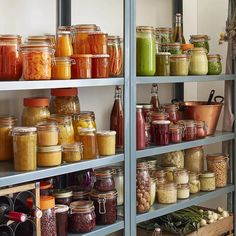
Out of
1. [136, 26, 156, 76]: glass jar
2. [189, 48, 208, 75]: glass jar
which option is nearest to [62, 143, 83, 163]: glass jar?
[136, 26, 156, 76]: glass jar

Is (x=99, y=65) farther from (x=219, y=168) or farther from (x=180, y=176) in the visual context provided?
(x=219, y=168)

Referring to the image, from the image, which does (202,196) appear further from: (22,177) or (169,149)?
(22,177)

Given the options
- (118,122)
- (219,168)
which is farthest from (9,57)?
(219,168)

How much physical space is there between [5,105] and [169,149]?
790 millimetres

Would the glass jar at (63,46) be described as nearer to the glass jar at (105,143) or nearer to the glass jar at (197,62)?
the glass jar at (105,143)

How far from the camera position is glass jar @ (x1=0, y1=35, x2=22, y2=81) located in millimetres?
1772

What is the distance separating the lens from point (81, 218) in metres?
2.00

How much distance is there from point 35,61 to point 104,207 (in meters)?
0.68

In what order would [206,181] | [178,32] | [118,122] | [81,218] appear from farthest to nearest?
[178,32]
[206,181]
[118,122]
[81,218]

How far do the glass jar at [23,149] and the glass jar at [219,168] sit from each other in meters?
1.25

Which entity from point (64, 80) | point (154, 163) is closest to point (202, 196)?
point (154, 163)

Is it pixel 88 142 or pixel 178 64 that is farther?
pixel 178 64

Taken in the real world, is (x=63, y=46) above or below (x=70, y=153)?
above

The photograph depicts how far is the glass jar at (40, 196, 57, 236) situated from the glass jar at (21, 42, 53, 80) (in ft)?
1.49
